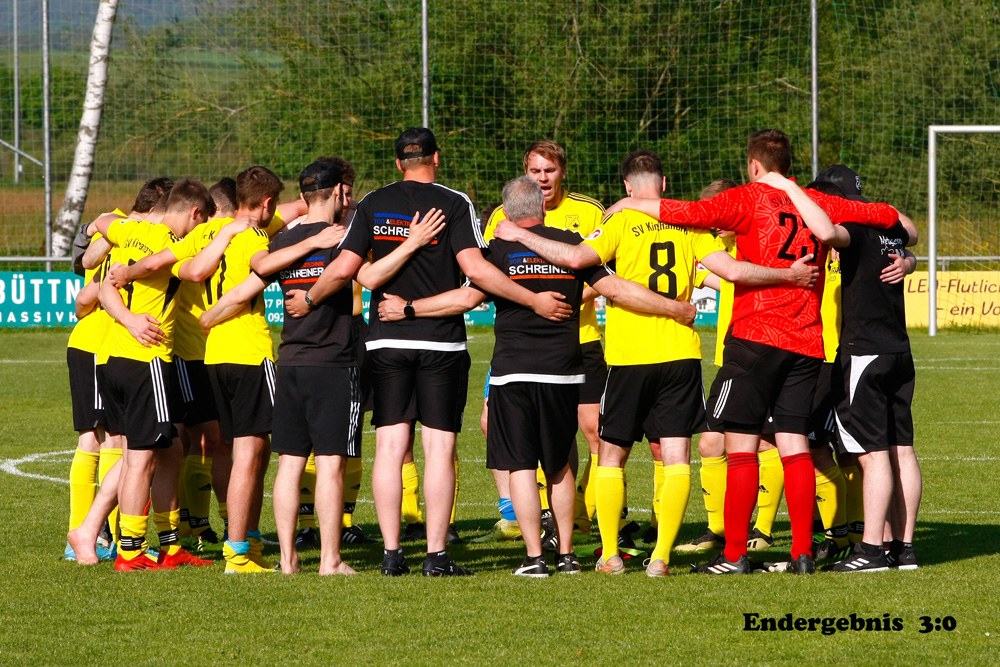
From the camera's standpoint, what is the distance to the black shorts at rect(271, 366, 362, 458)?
5996mm

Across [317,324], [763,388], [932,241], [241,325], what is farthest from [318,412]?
[932,241]

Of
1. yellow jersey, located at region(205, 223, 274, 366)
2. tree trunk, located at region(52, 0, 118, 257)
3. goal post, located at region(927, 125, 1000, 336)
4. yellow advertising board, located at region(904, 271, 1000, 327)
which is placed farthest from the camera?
tree trunk, located at region(52, 0, 118, 257)

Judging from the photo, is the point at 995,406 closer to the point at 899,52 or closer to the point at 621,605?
the point at 621,605

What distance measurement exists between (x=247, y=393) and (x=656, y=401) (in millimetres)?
2146

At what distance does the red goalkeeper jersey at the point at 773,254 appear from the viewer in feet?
19.3

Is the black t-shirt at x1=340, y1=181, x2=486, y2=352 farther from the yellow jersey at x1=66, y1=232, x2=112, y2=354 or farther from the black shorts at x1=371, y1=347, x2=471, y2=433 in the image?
the yellow jersey at x1=66, y1=232, x2=112, y2=354

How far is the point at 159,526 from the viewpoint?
6.60 metres

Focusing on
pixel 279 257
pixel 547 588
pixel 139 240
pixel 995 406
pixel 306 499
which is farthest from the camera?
pixel 995 406

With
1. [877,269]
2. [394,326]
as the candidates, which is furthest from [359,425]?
[877,269]

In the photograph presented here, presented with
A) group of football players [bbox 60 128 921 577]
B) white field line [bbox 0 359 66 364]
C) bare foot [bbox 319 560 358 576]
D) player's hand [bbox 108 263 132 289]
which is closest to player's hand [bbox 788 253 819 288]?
group of football players [bbox 60 128 921 577]

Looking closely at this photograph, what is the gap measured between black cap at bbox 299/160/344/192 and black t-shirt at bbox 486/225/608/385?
96 cm

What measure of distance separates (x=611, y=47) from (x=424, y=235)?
1988cm

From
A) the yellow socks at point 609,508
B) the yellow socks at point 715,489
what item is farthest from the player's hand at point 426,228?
the yellow socks at point 715,489

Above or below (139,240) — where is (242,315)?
below
